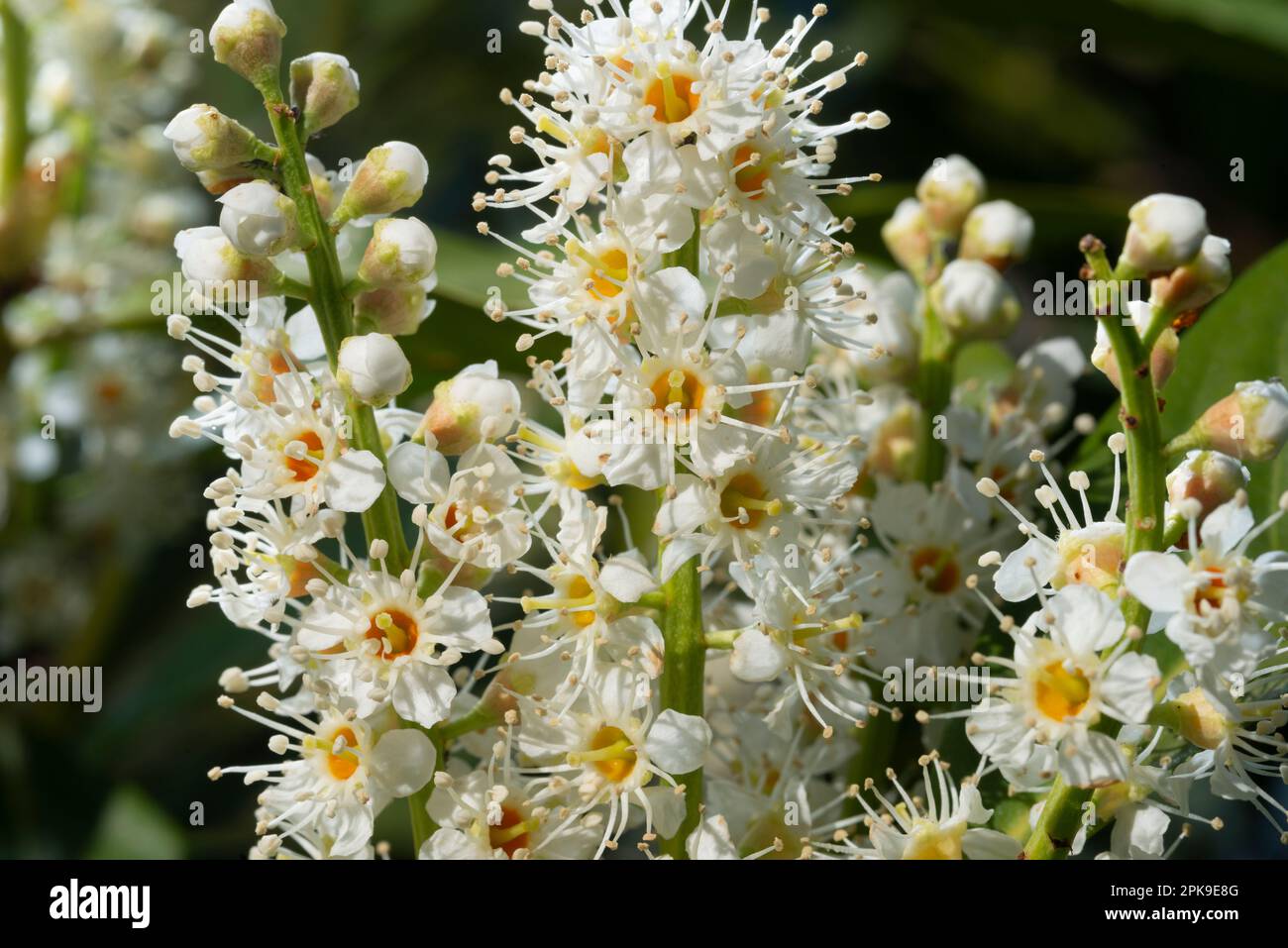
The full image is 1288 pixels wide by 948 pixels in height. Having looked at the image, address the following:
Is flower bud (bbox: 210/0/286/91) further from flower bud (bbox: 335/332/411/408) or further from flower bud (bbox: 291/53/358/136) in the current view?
flower bud (bbox: 335/332/411/408)

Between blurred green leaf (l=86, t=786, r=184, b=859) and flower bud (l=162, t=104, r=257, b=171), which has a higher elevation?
flower bud (l=162, t=104, r=257, b=171)

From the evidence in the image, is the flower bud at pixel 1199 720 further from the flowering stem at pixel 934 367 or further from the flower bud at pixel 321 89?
the flower bud at pixel 321 89

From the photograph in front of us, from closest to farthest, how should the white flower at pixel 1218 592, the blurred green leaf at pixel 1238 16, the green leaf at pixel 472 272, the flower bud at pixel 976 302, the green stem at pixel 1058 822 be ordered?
1. the white flower at pixel 1218 592
2. the green stem at pixel 1058 822
3. the flower bud at pixel 976 302
4. the green leaf at pixel 472 272
5. the blurred green leaf at pixel 1238 16

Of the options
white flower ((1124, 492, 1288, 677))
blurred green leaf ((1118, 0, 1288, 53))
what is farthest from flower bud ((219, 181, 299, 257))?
blurred green leaf ((1118, 0, 1288, 53))


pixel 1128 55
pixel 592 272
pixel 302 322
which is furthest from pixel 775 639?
pixel 1128 55

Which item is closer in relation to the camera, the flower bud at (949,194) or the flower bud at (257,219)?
the flower bud at (257,219)

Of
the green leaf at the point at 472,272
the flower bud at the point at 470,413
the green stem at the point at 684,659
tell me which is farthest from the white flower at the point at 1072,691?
the green leaf at the point at 472,272

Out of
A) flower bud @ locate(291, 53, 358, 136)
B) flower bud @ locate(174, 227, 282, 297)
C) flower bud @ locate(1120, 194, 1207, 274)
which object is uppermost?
flower bud @ locate(291, 53, 358, 136)

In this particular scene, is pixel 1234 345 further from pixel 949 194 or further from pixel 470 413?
pixel 470 413

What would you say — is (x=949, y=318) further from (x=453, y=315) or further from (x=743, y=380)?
(x=453, y=315)
